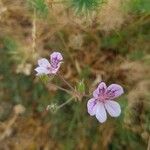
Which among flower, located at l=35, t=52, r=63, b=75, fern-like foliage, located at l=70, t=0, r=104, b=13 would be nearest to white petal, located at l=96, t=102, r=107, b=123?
→ flower, located at l=35, t=52, r=63, b=75

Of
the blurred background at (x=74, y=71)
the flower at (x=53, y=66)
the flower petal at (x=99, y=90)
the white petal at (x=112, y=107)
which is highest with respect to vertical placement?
the flower at (x=53, y=66)

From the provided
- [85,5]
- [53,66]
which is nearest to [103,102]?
[53,66]

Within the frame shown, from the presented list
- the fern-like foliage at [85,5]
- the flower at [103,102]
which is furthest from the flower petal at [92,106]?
the fern-like foliage at [85,5]

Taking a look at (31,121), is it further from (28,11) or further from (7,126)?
(28,11)

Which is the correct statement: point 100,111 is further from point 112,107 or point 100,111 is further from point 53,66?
point 53,66

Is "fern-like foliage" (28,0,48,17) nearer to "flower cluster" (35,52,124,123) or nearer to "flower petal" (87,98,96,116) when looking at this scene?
"flower cluster" (35,52,124,123)

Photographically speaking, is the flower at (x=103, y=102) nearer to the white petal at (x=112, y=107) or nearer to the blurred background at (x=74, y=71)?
the white petal at (x=112, y=107)

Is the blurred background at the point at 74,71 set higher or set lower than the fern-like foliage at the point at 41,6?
lower
